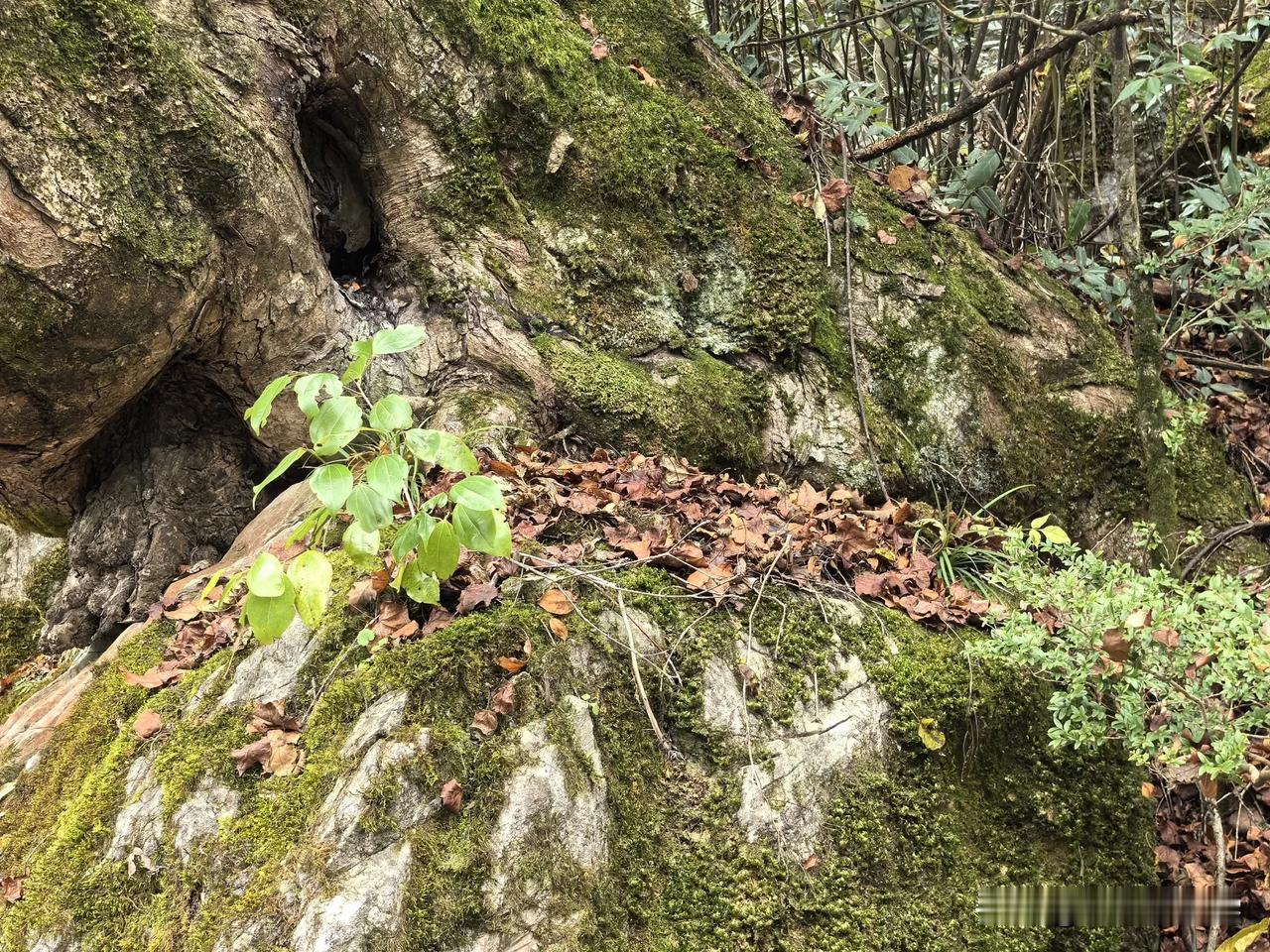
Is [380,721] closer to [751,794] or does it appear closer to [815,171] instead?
[751,794]

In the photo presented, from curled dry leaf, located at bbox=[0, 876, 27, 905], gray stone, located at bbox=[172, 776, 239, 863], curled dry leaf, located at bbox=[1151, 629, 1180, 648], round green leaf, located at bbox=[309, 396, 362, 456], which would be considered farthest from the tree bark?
curled dry leaf, located at bbox=[0, 876, 27, 905]

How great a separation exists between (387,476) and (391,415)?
155mm

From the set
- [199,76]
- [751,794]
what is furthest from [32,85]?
[751,794]

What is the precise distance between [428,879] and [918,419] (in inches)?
121


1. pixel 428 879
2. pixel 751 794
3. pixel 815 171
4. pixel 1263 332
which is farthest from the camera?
pixel 1263 332

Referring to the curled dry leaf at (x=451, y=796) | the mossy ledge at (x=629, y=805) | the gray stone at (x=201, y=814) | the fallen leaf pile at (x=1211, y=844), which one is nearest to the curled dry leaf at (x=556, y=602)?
the mossy ledge at (x=629, y=805)

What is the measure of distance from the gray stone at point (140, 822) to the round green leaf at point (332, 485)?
108 cm

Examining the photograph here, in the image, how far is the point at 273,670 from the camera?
8.10 ft

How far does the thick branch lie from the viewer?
3403mm

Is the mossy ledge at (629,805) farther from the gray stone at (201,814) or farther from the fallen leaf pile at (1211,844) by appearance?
the fallen leaf pile at (1211,844)

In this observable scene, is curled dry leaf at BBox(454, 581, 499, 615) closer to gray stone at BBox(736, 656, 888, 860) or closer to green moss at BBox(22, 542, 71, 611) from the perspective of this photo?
gray stone at BBox(736, 656, 888, 860)

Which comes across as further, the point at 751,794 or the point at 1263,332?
the point at 1263,332

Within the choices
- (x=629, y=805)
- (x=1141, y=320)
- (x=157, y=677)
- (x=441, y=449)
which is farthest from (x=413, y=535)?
(x=1141, y=320)

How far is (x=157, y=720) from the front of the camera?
2527mm
